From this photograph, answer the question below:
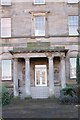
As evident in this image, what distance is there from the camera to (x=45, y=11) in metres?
30.2

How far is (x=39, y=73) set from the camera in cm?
2983

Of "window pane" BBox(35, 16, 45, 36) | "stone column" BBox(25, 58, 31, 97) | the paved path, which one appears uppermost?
"window pane" BBox(35, 16, 45, 36)

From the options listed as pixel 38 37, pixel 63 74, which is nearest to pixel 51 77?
pixel 63 74

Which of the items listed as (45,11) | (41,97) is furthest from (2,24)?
(41,97)

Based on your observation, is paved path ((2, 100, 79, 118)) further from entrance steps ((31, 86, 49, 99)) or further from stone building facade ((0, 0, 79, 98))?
stone building facade ((0, 0, 79, 98))

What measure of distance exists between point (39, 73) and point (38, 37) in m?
3.72

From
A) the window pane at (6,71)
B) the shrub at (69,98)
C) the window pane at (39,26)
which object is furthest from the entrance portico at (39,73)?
the shrub at (69,98)

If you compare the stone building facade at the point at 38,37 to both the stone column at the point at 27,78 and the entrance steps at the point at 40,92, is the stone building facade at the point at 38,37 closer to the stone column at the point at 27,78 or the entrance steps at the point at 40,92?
the entrance steps at the point at 40,92

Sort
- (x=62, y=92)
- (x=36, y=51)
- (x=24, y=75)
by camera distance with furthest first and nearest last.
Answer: (x=24, y=75)
(x=36, y=51)
(x=62, y=92)

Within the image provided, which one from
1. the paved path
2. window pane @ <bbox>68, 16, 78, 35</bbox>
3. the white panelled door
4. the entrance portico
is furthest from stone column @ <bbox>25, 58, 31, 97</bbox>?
the paved path

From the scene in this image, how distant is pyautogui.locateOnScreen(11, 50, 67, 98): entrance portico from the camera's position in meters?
27.5

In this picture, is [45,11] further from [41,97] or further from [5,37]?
[41,97]

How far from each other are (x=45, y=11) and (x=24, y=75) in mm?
6988

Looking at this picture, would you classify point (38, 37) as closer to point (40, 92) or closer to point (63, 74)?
point (63, 74)
